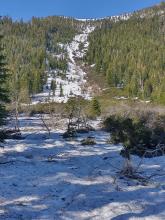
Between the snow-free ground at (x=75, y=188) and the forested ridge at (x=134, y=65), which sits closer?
the snow-free ground at (x=75, y=188)

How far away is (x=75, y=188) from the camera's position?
18.7 metres

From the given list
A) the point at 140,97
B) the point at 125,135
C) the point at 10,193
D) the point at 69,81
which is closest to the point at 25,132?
the point at 125,135

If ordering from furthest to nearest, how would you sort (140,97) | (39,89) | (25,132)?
(39,89) < (140,97) < (25,132)

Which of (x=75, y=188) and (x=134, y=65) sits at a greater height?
(x=134, y=65)

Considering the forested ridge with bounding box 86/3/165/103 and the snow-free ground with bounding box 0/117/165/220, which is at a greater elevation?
the forested ridge with bounding box 86/3/165/103

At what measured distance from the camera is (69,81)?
172 metres

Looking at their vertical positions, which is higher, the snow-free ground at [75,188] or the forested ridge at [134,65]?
the forested ridge at [134,65]

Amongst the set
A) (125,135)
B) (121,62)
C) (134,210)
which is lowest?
(134,210)

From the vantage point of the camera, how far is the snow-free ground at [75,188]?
51.4 feet

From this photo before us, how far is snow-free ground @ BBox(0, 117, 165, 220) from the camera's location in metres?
15.7

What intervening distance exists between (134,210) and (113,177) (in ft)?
15.0

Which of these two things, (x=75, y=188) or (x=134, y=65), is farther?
(x=134, y=65)

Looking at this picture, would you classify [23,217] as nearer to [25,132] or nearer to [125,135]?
[125,135]

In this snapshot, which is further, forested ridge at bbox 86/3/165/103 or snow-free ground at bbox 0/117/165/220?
forested ridge at bbox 86/3/165/103
